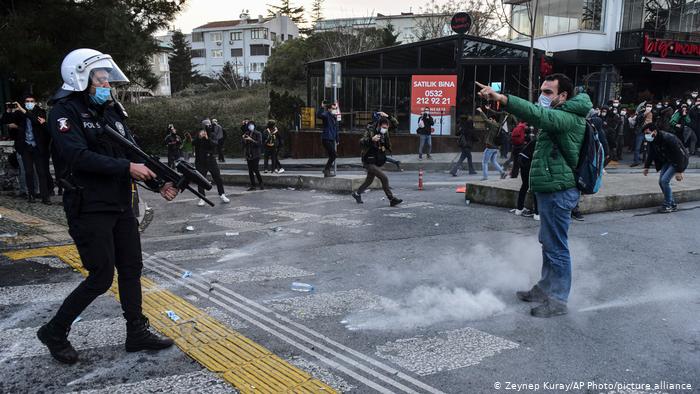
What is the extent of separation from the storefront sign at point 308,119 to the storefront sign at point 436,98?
4569mm

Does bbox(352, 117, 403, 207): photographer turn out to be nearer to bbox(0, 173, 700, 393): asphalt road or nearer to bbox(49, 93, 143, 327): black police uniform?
bbox(0, 173, 700, 393): asphalt road

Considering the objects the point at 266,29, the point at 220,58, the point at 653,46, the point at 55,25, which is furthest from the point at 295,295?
the point at 220,58

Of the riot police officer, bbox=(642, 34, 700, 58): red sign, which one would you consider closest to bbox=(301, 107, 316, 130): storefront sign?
bbox=(642, 34, 700, 58): red sign

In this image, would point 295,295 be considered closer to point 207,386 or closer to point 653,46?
point 207,386

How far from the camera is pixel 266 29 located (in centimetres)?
7050

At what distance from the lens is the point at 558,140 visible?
14.8 feet

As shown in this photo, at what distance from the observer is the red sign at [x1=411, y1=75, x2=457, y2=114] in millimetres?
22141

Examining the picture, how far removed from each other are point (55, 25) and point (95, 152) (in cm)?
967

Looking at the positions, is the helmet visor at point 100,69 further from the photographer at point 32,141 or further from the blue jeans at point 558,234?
the photographer at point 32,141

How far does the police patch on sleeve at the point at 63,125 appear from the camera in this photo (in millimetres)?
3461

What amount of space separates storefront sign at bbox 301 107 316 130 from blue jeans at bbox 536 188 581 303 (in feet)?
66.3

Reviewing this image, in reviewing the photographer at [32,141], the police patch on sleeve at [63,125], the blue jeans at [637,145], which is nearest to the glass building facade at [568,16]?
the blue jeans at [637,145]

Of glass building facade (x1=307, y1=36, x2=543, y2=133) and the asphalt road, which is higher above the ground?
glass building facade (x1=307, y1=36, x2=543, y2=133)

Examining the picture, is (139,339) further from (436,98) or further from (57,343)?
(436,98)
